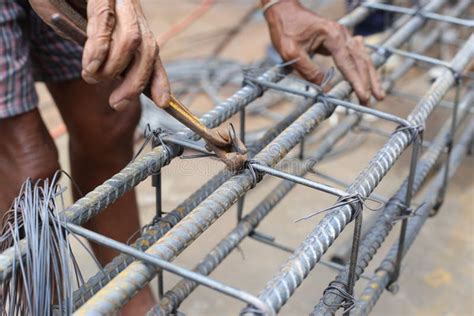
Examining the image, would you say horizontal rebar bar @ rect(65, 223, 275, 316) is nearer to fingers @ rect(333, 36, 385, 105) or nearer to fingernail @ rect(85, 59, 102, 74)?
fingernail @ rect(85, 59, 102, 74)

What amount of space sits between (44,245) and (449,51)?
261 cm

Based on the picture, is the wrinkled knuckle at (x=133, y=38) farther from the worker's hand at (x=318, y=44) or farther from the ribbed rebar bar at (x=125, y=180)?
the worker's hand at (x=318, y=44)

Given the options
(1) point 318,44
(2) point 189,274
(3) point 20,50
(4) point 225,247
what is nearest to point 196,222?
(2) point 189,274

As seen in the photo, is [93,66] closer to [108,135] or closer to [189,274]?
[189,274]

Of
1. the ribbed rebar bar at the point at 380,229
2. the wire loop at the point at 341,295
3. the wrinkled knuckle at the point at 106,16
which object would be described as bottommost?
the ribbed rebar bar at the point at 380,229

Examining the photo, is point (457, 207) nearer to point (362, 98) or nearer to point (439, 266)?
point (439, 266)

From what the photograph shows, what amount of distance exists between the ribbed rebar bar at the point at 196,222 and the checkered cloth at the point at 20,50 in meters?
0.51

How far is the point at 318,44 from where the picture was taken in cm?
155

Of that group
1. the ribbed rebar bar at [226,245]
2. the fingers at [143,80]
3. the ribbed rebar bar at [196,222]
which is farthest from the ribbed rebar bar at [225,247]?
the fingers at [143,80]

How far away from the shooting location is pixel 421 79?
3061 millimetres

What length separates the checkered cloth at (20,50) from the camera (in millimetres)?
1290

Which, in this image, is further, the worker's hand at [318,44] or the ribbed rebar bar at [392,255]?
the worker's hand at [318,44]

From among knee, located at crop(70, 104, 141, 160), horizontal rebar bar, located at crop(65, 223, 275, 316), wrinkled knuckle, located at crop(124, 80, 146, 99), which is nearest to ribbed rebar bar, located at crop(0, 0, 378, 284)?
horizontal rebar bar, located at crop(65, 223, 275, 316)

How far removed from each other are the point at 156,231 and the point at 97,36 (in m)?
0.40
